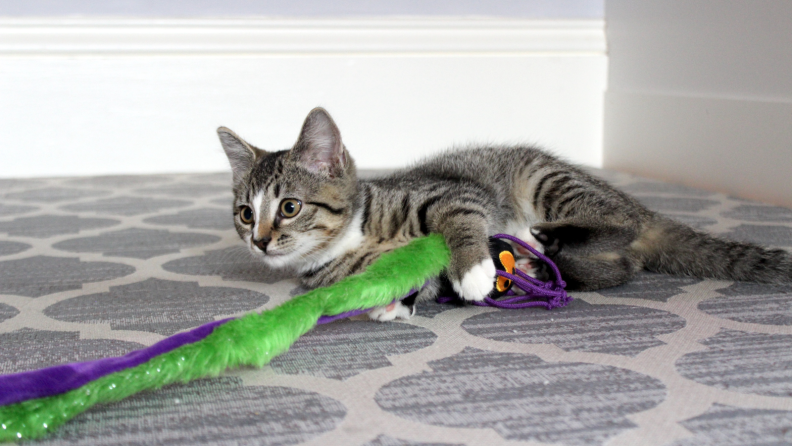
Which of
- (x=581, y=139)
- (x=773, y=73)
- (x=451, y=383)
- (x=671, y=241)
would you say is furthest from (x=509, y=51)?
(x=451, y=383)

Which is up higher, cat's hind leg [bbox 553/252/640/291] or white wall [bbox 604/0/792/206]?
white wall [bbox 604/0/792/206]

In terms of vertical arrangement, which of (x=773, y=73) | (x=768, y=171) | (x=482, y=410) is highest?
(x=773, y=73)

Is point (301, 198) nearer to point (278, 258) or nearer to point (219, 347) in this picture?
point (278, 258)

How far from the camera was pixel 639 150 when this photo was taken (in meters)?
2.87

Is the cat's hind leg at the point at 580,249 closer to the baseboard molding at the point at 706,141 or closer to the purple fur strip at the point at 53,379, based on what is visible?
the purple fur strip at the point at 53,379

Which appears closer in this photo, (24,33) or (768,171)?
(768,171)

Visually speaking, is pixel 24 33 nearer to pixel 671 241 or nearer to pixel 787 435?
pixel 671 241

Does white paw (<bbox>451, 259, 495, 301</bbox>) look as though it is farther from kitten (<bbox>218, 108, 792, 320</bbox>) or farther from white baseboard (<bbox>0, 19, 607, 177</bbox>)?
white baseboard (<bbox>0, 19, 607, 177</bbox>)

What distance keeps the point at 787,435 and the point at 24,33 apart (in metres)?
3.18

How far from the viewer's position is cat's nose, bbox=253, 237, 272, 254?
50.9 inches

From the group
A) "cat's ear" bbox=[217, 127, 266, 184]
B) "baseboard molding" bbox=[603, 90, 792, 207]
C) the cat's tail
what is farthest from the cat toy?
"baseboard molding" bbox=[603, 90, 792, 207]

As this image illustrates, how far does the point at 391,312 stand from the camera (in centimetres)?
116

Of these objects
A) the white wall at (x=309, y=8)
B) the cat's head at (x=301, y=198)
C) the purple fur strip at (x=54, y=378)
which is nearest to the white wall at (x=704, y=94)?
the white wall at (x=309, y=8)

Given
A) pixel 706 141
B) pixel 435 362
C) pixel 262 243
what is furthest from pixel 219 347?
pixel 706 141
